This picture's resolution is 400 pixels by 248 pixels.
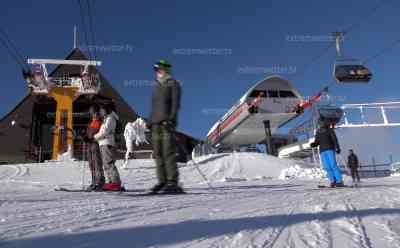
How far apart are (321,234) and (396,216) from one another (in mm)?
686

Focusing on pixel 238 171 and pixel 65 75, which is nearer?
pixel 238 171

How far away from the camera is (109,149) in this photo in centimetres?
502

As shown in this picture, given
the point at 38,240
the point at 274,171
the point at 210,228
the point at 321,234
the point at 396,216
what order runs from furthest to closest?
the point at 274,171 < the point at 396,216 < the point at 210,228 < the point at 321,234 < the point at 38,240

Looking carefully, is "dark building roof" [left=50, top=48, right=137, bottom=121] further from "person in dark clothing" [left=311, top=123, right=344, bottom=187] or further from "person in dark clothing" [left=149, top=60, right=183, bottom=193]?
"person in dark clothing" [left=149, top=60, right=183, bottom=193]

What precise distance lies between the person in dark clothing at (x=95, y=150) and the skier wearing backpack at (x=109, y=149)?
26 cm

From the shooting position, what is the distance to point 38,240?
124 centimetres

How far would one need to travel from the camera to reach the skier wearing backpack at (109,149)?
4.90m

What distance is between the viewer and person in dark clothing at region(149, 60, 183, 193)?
3797 millimetres

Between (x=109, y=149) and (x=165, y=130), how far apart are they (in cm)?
159

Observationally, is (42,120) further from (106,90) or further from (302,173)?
(302,173)

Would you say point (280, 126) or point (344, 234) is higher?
point (280, 126)

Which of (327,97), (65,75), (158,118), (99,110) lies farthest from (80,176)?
(65,75)

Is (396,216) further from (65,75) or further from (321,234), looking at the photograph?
(65,75)

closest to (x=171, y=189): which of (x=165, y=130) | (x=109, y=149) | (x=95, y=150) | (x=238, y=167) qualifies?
(x=165, y=130)
